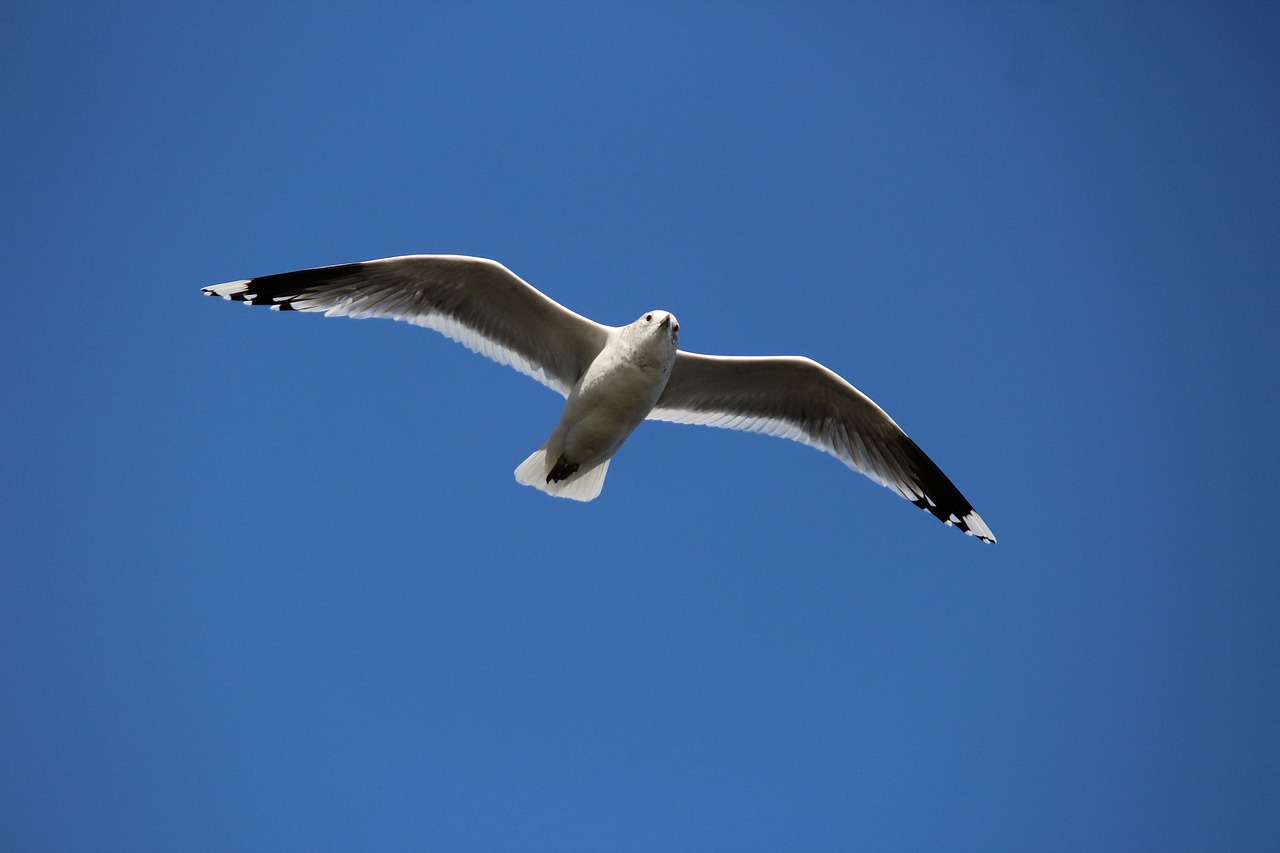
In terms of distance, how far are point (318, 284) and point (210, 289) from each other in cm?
66

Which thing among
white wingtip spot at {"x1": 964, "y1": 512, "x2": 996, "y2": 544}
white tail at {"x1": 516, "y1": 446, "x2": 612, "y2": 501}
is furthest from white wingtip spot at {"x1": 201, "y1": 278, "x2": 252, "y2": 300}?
white wingtip spot at {"x1": 964, "y1": 512, "x2": 996, "y2": 544}

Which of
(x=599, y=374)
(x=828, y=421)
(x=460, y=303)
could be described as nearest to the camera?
(x=599, y=374)

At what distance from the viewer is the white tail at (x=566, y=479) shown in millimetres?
7367

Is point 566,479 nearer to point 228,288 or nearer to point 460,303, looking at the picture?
point 460,303

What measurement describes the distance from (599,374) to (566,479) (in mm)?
965

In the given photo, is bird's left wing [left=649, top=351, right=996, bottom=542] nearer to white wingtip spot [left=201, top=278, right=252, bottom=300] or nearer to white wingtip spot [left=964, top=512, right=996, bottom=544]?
white wingtip spot [left=964, top=512, right=996, bottom=544]

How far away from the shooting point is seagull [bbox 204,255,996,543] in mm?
6828

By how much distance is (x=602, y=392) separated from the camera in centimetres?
677

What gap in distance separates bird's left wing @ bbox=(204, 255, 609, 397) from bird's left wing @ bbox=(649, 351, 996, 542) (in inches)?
32.2

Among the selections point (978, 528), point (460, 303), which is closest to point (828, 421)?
point (978, 528)

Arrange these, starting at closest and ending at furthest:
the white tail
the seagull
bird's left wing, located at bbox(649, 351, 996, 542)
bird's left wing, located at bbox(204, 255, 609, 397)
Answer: the seagull, bird's left wing, located at bbox(204, 255, 609, 397), the white tail, bird's left wing, located at bbox(649, 351, 996, 542)

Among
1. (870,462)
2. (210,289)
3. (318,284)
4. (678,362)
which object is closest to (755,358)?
(678,362)

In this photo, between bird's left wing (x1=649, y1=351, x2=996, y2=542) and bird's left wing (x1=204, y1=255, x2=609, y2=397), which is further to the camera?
bird's left wing (x1=649, y1=351, x2=996, y2=542)

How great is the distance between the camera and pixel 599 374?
22.2 ft
